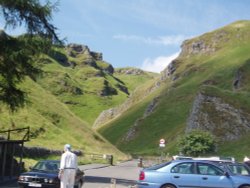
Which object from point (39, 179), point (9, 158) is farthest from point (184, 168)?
point (9, 158)

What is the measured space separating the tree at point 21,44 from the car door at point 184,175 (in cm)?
1032

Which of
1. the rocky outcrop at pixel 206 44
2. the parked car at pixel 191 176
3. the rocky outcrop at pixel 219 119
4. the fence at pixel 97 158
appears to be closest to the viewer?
the parked car at pixel 191 176

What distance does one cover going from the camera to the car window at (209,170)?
1872cm

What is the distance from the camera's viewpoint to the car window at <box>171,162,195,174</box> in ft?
61.3

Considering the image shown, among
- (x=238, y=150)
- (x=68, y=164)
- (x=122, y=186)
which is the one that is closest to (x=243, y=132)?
(x=238, y=150)

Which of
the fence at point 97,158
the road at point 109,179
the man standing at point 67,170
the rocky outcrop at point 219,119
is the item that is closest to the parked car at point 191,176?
the road at point 109,179

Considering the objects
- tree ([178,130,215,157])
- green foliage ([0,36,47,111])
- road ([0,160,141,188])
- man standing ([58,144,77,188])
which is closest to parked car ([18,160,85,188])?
road ([0,160,141,188])

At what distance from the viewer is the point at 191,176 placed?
1855 centimetres

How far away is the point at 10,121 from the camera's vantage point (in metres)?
52.2

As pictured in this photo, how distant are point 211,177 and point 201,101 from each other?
7054cm

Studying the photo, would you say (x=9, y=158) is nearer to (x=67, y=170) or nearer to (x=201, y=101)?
(x=67, y=170)

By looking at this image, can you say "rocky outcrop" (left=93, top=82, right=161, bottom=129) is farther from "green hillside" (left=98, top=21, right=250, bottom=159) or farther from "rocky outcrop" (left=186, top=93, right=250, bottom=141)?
"rocky outcrop" (left=186, top=93, right=250, bottom=141)

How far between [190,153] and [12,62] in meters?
48.2

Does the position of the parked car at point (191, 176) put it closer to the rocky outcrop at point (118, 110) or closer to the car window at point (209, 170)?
the car window at point (209, 170)
